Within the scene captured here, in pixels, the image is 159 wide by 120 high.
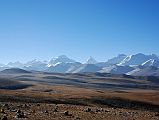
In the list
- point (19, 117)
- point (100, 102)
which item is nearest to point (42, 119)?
point (19, 117)

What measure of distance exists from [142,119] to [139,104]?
39.4 m

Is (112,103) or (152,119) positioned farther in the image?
(112,103)

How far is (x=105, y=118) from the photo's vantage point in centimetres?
3034

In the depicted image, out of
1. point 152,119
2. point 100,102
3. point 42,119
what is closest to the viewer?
point 42,119

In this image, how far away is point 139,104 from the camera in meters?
70.4

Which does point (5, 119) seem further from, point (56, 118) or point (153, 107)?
point (153, 107)

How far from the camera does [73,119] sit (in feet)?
90.1

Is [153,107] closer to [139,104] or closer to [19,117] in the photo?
[139,104]

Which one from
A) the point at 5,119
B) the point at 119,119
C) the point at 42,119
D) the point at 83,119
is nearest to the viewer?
the point at 5,119

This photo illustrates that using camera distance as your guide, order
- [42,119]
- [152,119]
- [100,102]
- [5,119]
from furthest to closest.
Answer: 1. [100,102]
2. [152,119]
3. [42,119]
4. [5,119]

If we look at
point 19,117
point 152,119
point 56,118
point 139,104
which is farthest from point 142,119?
point 139,104

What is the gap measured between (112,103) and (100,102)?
2268 mm

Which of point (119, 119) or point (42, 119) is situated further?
point (119, 119)

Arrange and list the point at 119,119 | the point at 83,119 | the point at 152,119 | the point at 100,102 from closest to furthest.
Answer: the point at 83,119 < the point at 119,119 < the point at 152,119 < the point at 100,102
